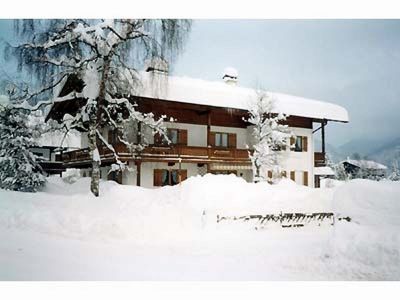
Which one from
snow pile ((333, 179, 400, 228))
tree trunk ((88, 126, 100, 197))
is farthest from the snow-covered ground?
tree trunk ((88, 126, 100, 197))

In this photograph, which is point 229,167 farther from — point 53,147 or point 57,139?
point 53,147

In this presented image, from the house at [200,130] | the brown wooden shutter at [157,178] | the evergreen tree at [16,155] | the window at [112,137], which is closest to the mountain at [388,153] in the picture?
the house at [200,130]

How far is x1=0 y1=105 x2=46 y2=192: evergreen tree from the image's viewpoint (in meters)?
4.66

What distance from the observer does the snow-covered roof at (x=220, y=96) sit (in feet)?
14.3

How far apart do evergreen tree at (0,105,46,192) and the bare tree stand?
0.28 meters

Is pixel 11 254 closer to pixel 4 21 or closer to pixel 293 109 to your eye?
pixel 4 21

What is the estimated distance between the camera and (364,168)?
4148mm

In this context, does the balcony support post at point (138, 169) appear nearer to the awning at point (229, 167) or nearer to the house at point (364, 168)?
the awning at point (229, 167)

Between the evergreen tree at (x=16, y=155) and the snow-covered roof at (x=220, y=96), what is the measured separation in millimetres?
1527

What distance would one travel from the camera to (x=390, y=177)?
154 inches

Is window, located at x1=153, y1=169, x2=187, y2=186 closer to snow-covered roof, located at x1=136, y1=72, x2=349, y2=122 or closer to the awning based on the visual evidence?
the awning

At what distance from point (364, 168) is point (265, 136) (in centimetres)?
146

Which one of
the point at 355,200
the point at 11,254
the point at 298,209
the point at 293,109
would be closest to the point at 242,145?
the point at 293,109

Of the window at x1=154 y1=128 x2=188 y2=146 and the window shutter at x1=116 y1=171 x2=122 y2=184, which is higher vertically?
the window at x1=154 y1=128 x2=188 y2=146
